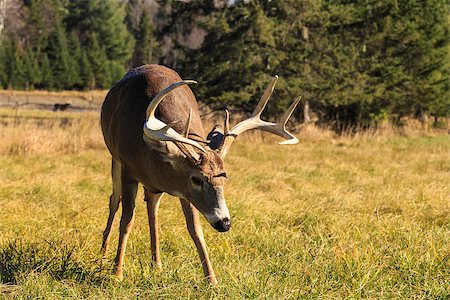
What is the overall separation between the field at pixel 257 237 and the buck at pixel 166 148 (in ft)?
0.83

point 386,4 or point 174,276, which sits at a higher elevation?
point 386,4

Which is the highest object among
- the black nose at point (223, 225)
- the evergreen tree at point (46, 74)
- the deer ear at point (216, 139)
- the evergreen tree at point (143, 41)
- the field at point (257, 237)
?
the deer ear at point (216, 139)

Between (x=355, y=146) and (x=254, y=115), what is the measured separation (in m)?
10.2

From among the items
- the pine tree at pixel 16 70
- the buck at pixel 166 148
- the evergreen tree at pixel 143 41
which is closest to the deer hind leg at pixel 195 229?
the buck at pixel 166 148

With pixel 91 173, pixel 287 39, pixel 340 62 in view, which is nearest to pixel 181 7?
pixel 287 39

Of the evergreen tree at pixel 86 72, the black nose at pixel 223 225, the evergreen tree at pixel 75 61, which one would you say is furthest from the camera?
the evergreen tree at pixel 86 72

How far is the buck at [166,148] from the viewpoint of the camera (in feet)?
10.8

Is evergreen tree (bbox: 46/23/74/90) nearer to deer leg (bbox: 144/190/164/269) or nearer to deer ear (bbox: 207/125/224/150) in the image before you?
deer leg (bbox: 144/190/164/269)

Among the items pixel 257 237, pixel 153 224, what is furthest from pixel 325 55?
pixel 153 224

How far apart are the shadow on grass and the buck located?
0.19 m

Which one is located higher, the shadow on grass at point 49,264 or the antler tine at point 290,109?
the antler tine at point 290,109

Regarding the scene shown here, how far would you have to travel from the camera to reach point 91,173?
8.57 m

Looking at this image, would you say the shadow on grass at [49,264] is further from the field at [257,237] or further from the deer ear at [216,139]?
the deer ear at [216,139]

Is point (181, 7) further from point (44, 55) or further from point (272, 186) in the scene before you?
point (44, 55)
